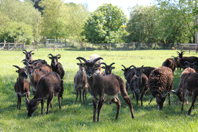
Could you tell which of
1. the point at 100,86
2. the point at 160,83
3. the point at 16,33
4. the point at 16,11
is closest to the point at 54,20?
the point at 16,11

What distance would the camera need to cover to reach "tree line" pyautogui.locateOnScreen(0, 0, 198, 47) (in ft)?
145

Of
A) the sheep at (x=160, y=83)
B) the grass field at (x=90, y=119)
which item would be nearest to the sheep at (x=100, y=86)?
the grass field at (x=90, y=119)

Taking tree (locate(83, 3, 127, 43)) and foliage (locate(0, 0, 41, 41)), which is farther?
foliage (locate(0, 0, 41, 41))

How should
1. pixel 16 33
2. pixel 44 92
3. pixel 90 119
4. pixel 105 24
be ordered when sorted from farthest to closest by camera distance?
pixel 105 24
pixel 16 33
pixel 44 92
pixel 90 119

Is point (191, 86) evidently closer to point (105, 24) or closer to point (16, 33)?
point (105, 24)

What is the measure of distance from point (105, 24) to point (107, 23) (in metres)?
0.76

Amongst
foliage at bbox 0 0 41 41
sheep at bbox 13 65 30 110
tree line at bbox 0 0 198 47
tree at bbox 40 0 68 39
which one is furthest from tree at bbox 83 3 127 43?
sheep at bbox 13 65 30 110

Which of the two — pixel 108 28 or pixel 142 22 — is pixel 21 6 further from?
pixel 142 22

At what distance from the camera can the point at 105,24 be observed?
164 feet

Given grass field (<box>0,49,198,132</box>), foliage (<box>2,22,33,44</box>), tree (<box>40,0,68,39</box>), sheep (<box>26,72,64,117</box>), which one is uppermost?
tree (<box>40,0,68,39</box>)

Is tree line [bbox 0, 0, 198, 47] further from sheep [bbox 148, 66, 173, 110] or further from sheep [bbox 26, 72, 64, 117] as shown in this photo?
sheep [bbox 26, 72, 64, 117]

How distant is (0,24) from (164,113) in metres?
61.8

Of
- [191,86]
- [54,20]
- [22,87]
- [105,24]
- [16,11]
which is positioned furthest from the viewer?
[16,11]

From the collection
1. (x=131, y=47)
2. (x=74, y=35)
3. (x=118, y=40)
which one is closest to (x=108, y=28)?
(x=118, y=40)
